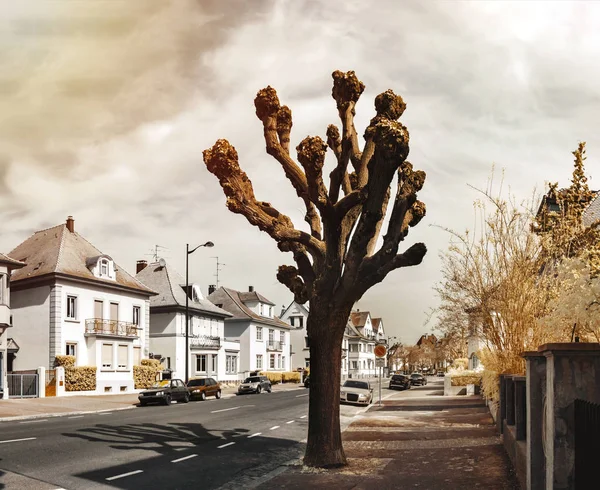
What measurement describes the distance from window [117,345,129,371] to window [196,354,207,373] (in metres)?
12.9

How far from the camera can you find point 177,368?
57.3 m

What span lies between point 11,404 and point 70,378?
992 cm

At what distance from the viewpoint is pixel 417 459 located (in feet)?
47.2

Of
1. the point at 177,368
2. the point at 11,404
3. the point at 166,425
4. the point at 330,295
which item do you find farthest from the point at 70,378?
the point at 330,295

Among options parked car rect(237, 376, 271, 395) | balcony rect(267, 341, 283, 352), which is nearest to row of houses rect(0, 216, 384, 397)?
parked car rect(237, 376, 271, 395)

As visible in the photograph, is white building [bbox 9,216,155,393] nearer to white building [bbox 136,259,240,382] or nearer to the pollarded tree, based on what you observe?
white building [bbox 136,259,240,382]

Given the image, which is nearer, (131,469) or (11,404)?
(131,469)

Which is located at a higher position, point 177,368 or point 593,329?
point 593,329

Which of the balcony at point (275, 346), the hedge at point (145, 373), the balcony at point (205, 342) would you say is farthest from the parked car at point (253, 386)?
the balcony at point (275, 346)

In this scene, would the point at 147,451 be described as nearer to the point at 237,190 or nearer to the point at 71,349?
the point at 237,190

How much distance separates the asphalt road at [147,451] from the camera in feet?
39.6

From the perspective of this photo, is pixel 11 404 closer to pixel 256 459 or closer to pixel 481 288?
pixel 256 459

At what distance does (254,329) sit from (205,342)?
40.9ft

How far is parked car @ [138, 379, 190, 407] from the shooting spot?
34.2m
